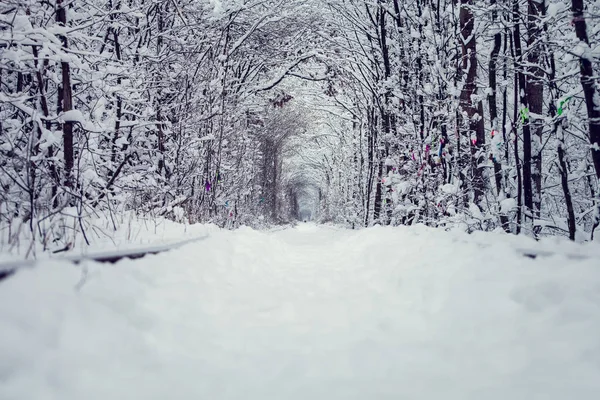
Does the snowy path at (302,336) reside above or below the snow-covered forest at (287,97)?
below

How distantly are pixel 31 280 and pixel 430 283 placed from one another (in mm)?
2613

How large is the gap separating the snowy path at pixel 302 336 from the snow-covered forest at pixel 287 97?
1.34 meters

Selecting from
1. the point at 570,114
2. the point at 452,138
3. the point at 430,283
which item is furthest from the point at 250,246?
the point at 570,114

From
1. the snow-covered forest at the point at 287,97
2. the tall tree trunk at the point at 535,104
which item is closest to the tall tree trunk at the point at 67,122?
the snow-covered forest at the point at 287,97

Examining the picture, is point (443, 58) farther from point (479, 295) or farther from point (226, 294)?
point (226, 294)

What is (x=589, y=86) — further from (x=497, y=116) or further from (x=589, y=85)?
(x=497, y=116)

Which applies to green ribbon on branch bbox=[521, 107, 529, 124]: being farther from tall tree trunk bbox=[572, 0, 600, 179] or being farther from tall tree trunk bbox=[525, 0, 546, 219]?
tall tree trunk bbox=[572, 0, 600, 179]

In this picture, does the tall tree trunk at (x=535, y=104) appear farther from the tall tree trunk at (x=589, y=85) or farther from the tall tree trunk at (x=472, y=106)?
→ the tall tree trunk at (x=589, y=85)

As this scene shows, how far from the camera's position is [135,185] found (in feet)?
19.7

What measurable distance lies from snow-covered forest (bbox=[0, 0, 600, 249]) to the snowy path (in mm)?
1344

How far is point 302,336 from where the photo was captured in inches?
84.6

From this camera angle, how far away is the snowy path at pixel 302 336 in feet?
4.58

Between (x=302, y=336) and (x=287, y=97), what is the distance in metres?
11.7

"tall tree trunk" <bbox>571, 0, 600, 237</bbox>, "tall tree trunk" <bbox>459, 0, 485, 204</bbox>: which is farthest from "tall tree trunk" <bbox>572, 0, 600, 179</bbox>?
"tall tree trunk" <bbox>459, 0, 485, 204</bbox>
